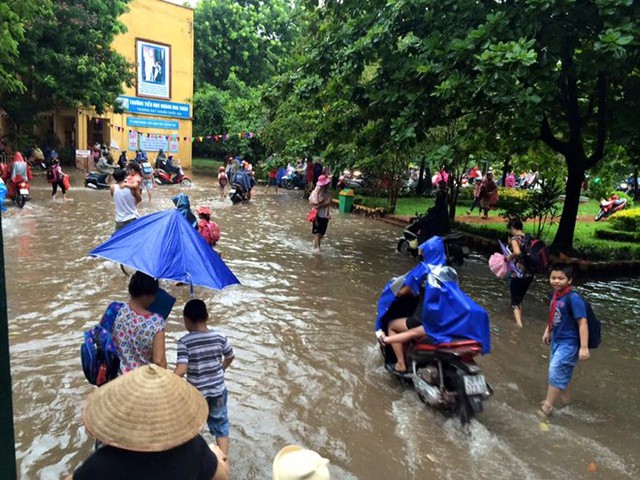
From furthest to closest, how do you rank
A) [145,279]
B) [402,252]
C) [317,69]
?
1. [402,252]
2. [317,69]
3. [145,279]

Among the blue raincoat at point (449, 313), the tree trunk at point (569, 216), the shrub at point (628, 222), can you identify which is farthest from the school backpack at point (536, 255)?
the shrub at point (628, 222)

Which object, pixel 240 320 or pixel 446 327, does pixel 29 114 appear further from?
pixel 446 327

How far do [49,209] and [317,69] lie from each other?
9135 mm

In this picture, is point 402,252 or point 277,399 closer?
point 277,399

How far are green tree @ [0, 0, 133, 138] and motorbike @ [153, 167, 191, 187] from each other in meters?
3.89

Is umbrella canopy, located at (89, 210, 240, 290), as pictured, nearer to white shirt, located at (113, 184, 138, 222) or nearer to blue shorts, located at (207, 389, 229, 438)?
blue shorts, located at (207, 389, 229, 438)

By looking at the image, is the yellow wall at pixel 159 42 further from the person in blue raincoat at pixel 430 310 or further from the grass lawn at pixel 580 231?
the person in blue raincoat at pixel 430 310

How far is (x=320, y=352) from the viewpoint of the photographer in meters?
6.06

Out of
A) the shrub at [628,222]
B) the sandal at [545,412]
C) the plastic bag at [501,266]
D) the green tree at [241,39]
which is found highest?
the green tree at [241,39]

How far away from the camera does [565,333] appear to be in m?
4.72

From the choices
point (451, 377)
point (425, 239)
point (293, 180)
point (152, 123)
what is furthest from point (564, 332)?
point (152, 123)

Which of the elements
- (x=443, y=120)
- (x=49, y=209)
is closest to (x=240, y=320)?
(x=443, y=120)

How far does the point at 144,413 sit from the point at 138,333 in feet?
4.91

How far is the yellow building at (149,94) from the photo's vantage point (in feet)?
98.4
